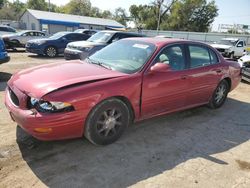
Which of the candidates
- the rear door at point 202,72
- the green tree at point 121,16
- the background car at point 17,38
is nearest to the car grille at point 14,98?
the rear door at point 202,72

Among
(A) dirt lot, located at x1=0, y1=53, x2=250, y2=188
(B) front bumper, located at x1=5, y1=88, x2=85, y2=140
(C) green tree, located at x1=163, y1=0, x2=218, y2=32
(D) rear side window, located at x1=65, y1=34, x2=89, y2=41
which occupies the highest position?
(C) green tree, located at x1=163, y1=0, x2=218, y2=32

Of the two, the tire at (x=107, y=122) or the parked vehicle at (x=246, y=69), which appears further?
the parked vehicle at (x=246, y=69)

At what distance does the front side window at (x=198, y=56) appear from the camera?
5.01 meters

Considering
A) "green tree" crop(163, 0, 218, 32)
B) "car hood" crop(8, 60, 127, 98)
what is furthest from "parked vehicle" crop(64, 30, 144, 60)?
"green tree" crop(163, 0, 218, 32)

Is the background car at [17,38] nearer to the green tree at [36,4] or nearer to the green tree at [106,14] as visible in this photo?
the green tree at [106,14]

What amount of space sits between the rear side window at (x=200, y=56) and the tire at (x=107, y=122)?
185 cm

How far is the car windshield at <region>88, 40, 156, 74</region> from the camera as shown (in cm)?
420

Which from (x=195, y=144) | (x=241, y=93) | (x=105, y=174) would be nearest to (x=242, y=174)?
(x=195, y=144)

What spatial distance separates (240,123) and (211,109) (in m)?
0.81

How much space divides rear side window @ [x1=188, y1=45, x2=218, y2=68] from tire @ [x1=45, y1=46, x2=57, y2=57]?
10495mm

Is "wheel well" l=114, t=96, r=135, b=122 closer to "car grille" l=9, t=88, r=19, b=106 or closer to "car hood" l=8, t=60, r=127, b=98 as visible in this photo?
"car hood" l=8, t=60, r=127, b=98

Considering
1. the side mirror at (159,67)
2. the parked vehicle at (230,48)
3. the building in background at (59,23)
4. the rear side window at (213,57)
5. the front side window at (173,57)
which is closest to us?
the side mirror at (159,67)

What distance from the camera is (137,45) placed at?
4.68 metres

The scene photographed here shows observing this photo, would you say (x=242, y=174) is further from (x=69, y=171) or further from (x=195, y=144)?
(x=69, y=171)
